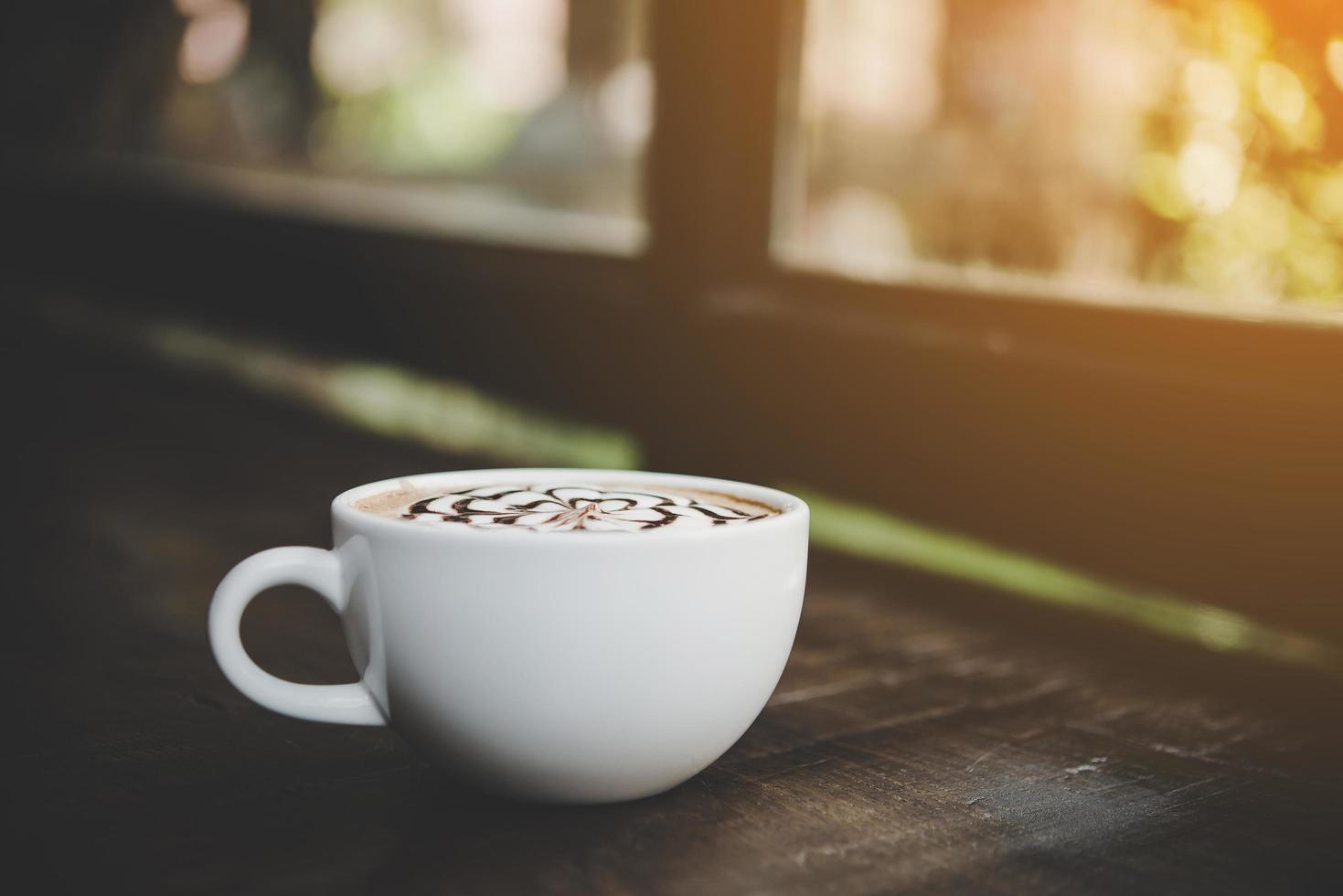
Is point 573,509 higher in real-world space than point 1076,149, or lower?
lower

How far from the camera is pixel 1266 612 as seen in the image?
3.18ft

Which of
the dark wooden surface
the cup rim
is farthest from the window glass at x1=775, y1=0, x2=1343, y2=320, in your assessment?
the cup rim

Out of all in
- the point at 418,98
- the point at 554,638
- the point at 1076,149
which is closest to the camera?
the point at 554,638

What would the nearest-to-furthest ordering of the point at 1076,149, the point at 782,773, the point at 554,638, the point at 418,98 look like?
1. the point at 554,638
2. the point at 782,773
3. the point at 1076,149
4. the point at 418,98

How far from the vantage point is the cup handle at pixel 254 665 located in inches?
22.0

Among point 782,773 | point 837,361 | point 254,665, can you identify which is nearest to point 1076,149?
point 837,361

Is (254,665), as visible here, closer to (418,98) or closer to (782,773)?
(782,773)

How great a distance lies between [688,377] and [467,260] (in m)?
0.56

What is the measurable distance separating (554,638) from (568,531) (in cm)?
5

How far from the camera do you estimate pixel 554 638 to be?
0.50m

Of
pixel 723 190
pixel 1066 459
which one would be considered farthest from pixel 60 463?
pixel 1066 459

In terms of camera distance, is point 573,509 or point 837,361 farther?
point 837,361

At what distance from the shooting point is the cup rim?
19.6 inches

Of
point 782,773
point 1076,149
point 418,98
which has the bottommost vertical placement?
point 782,773
